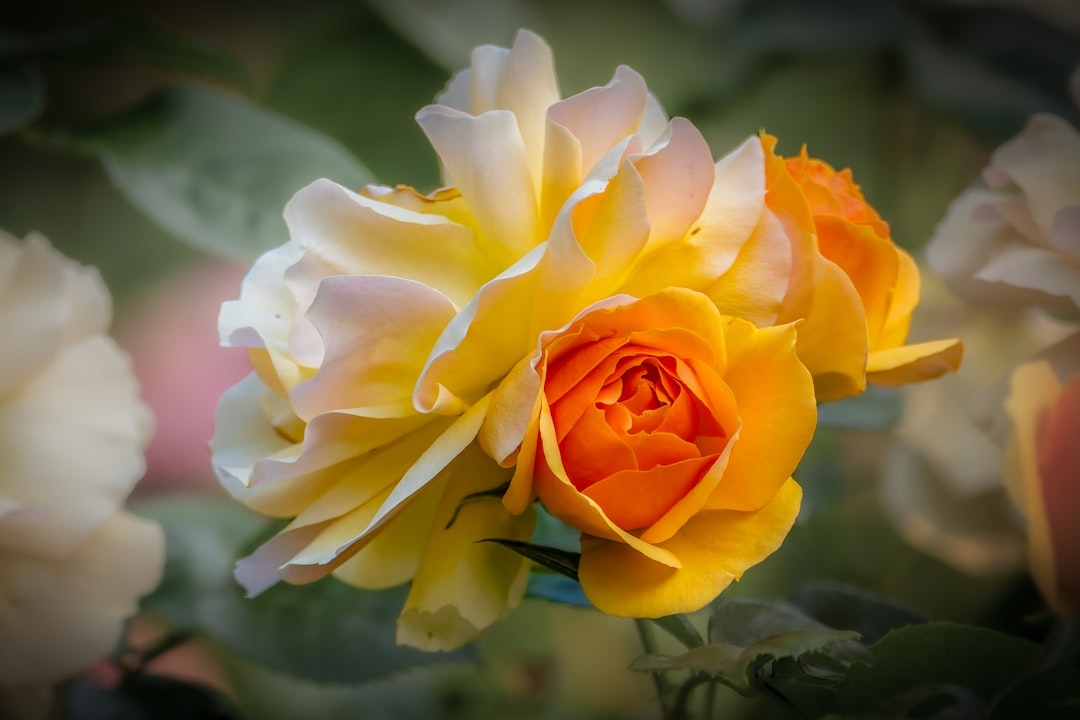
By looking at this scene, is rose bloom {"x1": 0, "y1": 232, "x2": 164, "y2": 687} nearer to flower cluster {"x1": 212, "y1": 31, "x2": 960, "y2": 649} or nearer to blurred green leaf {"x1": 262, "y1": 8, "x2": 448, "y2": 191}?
flower cluster {"x1": 212, "y1": 31, "x2": 960, "y2": 649}

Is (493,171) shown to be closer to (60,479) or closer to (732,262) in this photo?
(732,262)

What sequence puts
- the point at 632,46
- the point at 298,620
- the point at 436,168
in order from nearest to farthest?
the point at 298,620, the point at 436,168, the point at 632,46

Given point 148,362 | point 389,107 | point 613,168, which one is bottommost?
point 148,362

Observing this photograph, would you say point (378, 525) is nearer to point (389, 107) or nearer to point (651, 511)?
point (651, 511)

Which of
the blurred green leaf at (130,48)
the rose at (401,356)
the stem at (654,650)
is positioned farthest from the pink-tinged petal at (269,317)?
the blurred green leaf at (130,48)

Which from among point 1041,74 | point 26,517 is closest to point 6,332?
point 26,517

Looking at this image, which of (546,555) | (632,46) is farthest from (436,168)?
(546,555)
